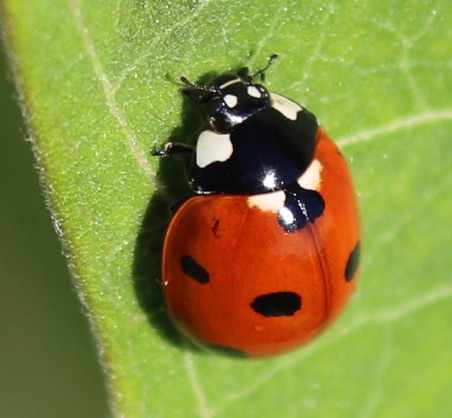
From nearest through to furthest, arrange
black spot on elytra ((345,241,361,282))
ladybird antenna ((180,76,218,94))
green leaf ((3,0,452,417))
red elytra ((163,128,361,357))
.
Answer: green leaf ((3,0,452,417)) → ladybird antenna ((180,76,218,94)) → red elytra ((163,128,361,357)) → black spot on elytra ((345,241,361,282))

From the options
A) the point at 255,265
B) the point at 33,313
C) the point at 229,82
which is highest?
the point at 229,82

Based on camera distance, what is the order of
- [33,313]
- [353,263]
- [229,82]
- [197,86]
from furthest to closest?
[33,313]
[353,263]
[229,82]
[197,86]

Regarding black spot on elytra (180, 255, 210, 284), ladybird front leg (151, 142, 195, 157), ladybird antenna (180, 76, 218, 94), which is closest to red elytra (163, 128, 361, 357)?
black spot on elytra (180, 255, 210, 284)

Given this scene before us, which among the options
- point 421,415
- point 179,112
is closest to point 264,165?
point 179,112

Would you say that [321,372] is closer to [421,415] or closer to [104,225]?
[421,415]

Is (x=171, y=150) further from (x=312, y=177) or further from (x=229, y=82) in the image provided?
(x=312, y=177)

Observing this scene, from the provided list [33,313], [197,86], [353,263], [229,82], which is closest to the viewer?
[197,86]

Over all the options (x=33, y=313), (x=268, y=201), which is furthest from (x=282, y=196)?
(x=33, y=313)

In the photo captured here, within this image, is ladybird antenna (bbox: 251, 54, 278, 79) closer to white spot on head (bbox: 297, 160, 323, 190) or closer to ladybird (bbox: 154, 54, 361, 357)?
ladybird (bbox: 154, 54, 361, 357)
